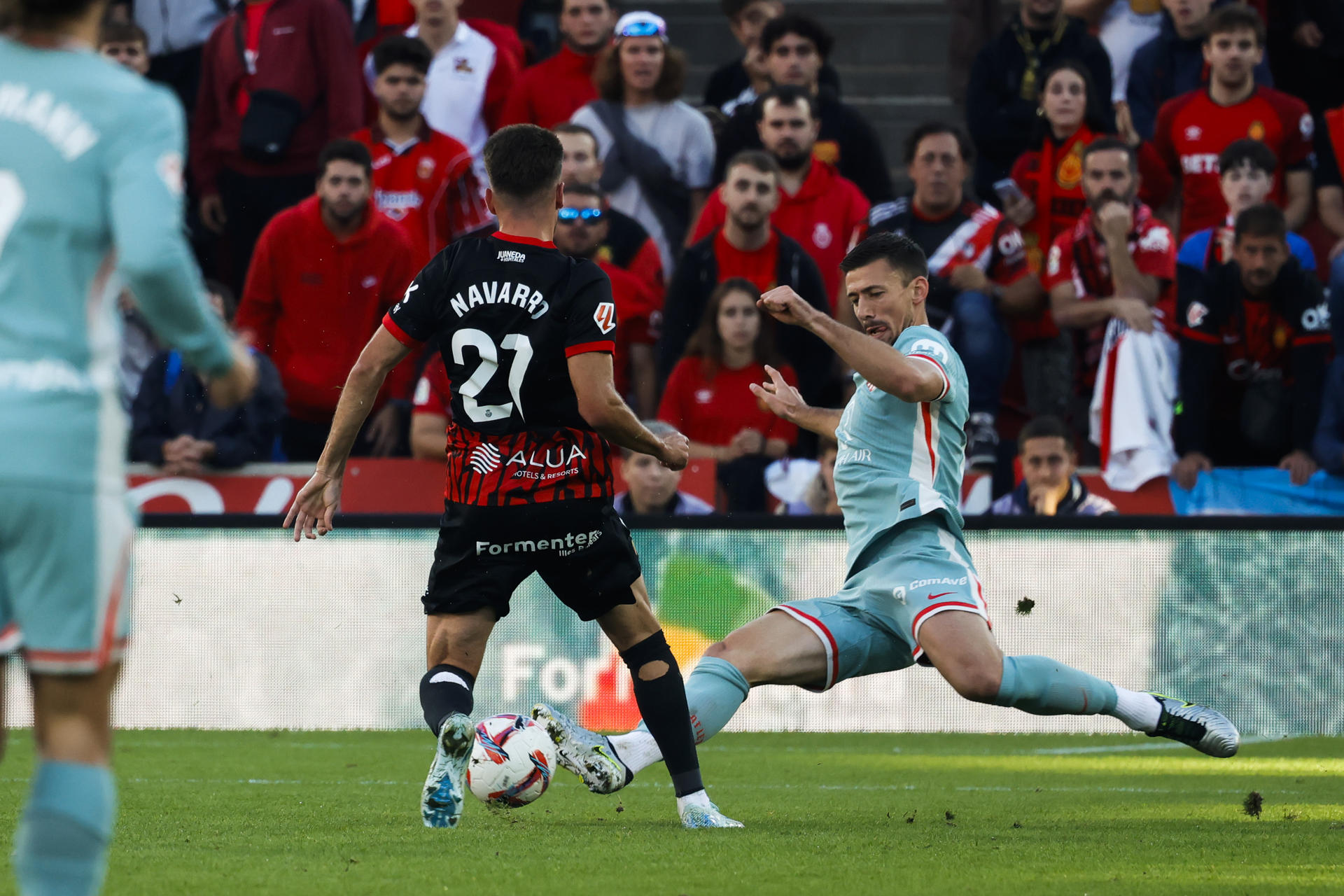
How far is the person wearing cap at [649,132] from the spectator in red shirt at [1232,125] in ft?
10.2

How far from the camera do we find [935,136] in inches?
405

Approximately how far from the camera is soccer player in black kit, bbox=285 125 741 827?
199 inches

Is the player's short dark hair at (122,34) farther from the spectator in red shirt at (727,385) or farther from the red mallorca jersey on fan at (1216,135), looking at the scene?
the red mallorca jersey on fan at (1216,135)

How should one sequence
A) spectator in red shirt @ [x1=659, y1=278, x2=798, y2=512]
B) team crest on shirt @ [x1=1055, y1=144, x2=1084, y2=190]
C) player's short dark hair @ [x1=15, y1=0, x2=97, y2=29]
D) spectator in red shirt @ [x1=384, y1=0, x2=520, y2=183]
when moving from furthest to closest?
spectator in red shirt @ [x1=384, y1=0, x2=520, y2=183] → team crest on shirt @ [x1=1055, y1=144, x2=1084, y2=190] → spectator in red shirt @ [x1=659, y1=278, x2=798, y2=512] → player's short dark hair @ [x1=15, y1=0, x2=97, y2=29]

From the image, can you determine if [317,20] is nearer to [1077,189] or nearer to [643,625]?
[1077,189]

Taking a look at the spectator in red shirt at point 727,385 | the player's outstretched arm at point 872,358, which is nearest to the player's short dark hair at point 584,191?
the spectator in red shirt at point 727,385

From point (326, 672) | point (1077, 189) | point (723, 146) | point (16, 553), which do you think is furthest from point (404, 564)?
point (16, 553)

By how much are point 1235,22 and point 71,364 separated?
9.63m

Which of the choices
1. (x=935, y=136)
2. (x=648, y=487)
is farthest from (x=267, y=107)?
(x=935, y=136)

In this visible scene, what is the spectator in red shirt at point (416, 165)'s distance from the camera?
35.6 ft

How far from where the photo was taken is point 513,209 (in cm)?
514

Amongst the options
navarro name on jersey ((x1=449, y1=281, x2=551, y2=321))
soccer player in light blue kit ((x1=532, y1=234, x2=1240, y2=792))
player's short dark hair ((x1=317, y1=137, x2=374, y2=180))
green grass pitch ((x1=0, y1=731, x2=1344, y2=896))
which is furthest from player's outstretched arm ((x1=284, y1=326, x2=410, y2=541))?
player's short dark hair ((x1=317, y1=137, x2=374, y2=180))

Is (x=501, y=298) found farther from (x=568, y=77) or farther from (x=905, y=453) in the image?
(x=568, y=77)

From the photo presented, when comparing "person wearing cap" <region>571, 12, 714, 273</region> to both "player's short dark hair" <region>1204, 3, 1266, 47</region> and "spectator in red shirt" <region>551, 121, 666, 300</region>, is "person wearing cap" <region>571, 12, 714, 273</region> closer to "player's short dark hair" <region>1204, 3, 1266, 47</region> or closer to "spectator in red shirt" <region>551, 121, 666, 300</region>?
"spectator in red shirt" <region>551, 121, 666, 300</region>
